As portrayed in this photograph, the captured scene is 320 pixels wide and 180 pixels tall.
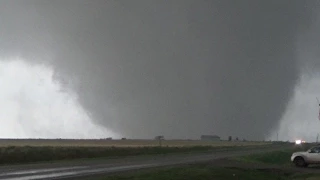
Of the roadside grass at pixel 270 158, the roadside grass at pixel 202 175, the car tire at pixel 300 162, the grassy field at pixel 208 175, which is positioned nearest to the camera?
the roadside grass at pixel 202 175

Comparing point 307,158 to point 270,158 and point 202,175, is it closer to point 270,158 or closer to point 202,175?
point 270,158

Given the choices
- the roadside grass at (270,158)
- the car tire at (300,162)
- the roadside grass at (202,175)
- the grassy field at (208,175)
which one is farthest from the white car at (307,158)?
the roadside grass at (270,158)

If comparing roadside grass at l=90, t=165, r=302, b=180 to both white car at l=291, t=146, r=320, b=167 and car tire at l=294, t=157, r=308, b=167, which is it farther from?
car tire at l=294, t=157, r=308, b=167

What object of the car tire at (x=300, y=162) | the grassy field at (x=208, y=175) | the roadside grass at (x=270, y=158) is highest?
the roadside grass at (x=270, y=158)

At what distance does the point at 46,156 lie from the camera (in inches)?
2427

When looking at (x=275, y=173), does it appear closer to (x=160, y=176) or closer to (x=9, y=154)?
(x=160, y=176)

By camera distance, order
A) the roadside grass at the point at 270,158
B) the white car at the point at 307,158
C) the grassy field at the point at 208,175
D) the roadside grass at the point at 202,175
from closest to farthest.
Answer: the roadside grass at the point at 202,175
the grassy field at the point at 208,175
the white car at the point at 307,158
the roadside grass at the point at 270,158

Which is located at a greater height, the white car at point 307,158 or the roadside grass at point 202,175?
the white car at point 307,158

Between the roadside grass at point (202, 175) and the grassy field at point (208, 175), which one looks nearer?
the roadside grass at point (202, 175)

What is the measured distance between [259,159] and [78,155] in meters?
21.8

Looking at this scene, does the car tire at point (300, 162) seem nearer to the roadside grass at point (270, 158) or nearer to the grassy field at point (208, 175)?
the grassy field at point (208, 175)

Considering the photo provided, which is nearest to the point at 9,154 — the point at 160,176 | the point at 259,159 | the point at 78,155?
the point at 78,155

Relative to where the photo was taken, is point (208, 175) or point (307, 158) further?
point (307, 158)

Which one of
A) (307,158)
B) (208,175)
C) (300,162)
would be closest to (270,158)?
(300,162)
